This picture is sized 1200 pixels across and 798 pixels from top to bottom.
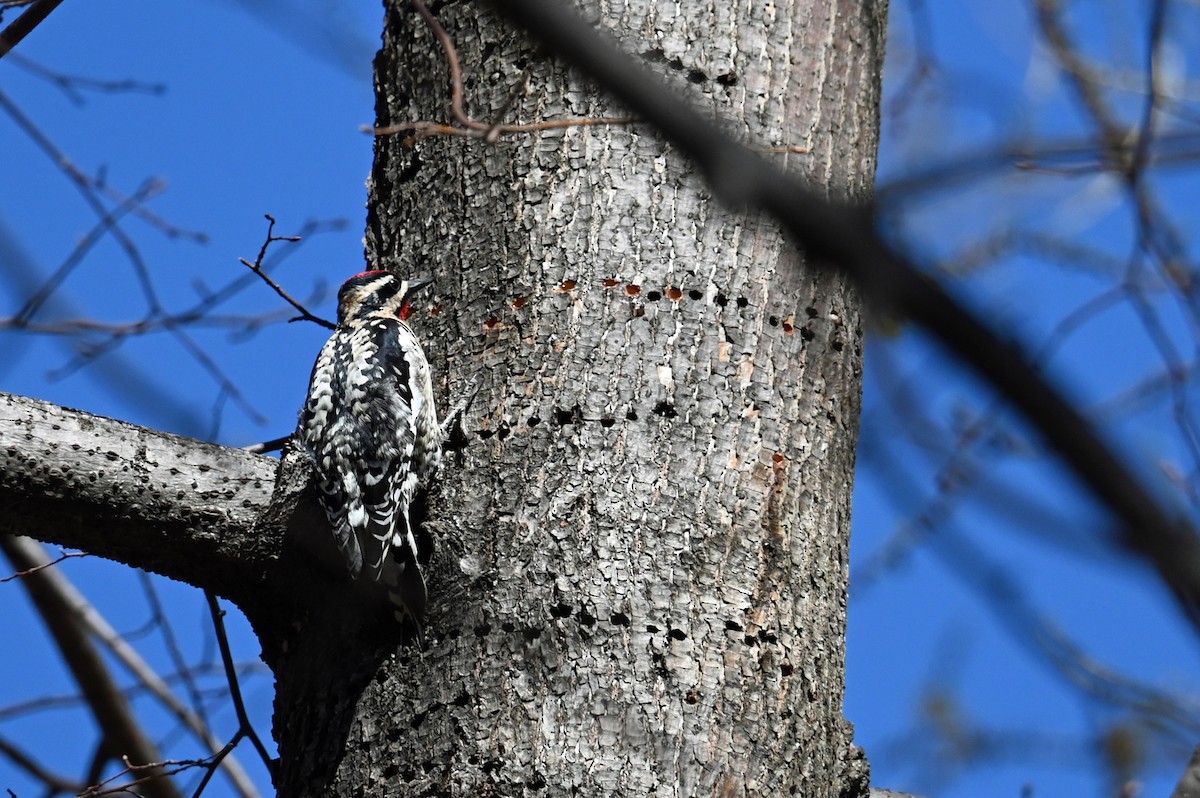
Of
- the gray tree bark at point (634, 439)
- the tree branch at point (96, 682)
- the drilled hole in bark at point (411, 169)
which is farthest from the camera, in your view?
the tree branch at point (96, 682)

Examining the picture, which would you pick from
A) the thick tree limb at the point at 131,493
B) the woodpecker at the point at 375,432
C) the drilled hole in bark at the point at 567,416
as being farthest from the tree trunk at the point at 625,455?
the thick tree limb at the point at 131,493

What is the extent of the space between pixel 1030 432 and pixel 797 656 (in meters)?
2.10

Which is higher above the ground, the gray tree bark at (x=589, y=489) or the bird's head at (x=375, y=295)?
the bird's head at (x=375, y=295)

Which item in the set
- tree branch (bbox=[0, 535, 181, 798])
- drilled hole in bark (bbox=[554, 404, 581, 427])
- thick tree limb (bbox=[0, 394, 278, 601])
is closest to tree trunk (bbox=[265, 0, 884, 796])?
drilled hole in bark (bbox=[554, 404, 581, 427])

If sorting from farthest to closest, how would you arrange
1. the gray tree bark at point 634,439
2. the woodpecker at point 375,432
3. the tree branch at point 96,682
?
the tree branch at point 96,682 < the woodpecker at point 375,432 < the gray tree bark at point 634,439

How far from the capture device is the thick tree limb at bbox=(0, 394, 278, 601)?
2.89 m

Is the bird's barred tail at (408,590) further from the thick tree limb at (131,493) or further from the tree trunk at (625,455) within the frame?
the thick tree limb at (131,493)

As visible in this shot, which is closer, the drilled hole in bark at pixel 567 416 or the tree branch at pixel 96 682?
the drilled hole in bark at pixel 567 416

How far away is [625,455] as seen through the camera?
2918mm

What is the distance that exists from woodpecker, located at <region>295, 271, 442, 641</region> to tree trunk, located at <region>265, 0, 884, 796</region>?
0.16 m

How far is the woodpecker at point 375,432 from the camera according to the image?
314 cm

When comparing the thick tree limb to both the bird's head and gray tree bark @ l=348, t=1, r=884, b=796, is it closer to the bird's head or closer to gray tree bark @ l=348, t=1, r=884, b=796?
gray tree bark @ l=348, t=1, r=884, b=796

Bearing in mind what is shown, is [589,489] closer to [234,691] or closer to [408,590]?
[408,590]

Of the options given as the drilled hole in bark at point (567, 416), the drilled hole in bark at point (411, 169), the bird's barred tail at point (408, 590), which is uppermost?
the drilled hole in bark at point (411, 169)
